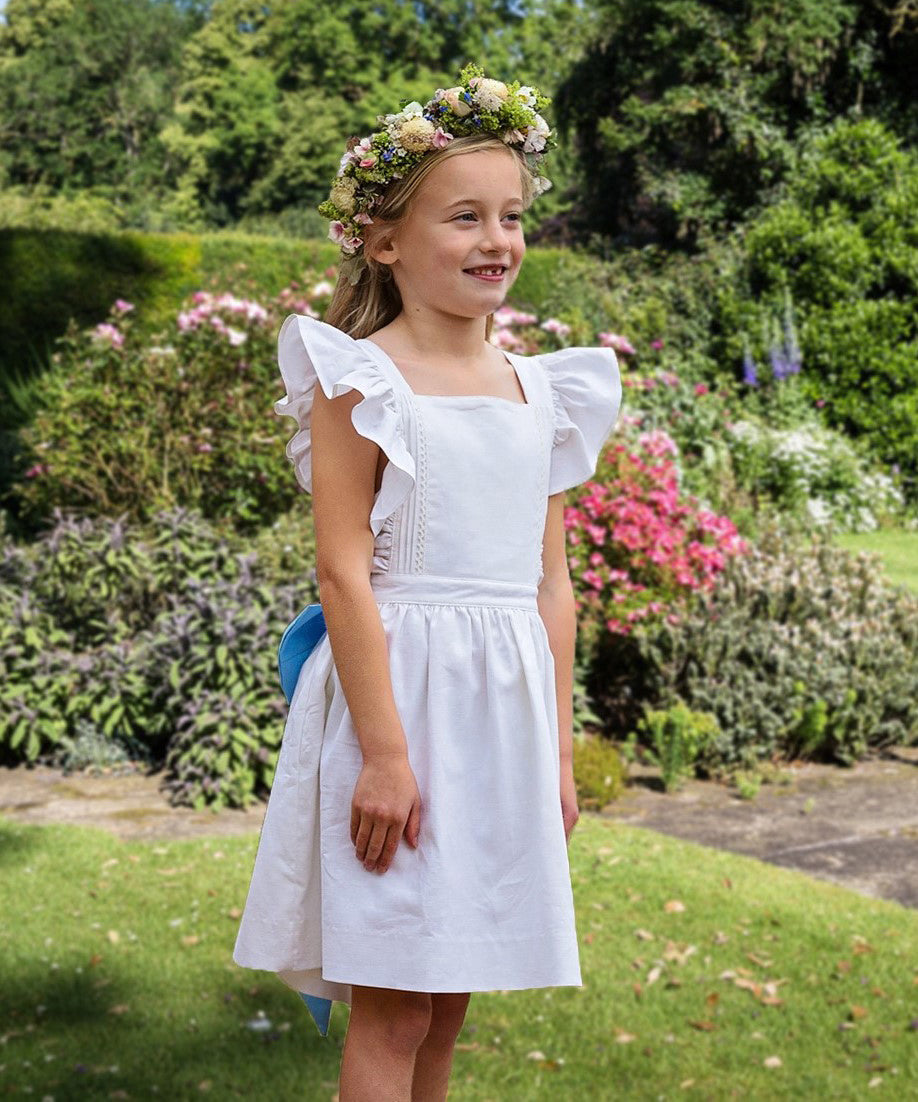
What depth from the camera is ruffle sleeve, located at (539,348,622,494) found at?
6.50 ft

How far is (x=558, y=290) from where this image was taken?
45.1ft

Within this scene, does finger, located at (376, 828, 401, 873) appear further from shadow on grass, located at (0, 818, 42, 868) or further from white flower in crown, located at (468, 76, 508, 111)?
shadow on grass, located at (0, 818, 42, 868)

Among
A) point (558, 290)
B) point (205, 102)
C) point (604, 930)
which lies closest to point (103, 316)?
point (558, 290)

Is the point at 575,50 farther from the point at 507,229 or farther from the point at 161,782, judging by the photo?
the point at 507,229

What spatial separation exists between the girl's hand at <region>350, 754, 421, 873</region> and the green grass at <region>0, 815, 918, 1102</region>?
1514mm

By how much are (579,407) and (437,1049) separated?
951 mm

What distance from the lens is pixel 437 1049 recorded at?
1887 millimetres

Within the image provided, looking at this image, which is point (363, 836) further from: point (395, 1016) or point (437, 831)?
point (395, 1016)

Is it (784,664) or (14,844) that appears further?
(784,664)

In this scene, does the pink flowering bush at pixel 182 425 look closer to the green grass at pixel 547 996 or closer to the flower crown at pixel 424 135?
the green grass at pixel 547 996

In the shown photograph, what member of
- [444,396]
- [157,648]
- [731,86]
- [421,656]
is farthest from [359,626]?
[731,86]

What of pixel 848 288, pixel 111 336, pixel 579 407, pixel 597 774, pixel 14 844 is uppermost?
pixel 848 288

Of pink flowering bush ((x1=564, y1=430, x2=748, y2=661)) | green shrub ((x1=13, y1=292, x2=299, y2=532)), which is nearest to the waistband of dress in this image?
pink flowering bush ((x1=564, y1=430, x2=748, y2=661))

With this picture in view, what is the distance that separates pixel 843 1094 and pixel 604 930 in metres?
1.03
